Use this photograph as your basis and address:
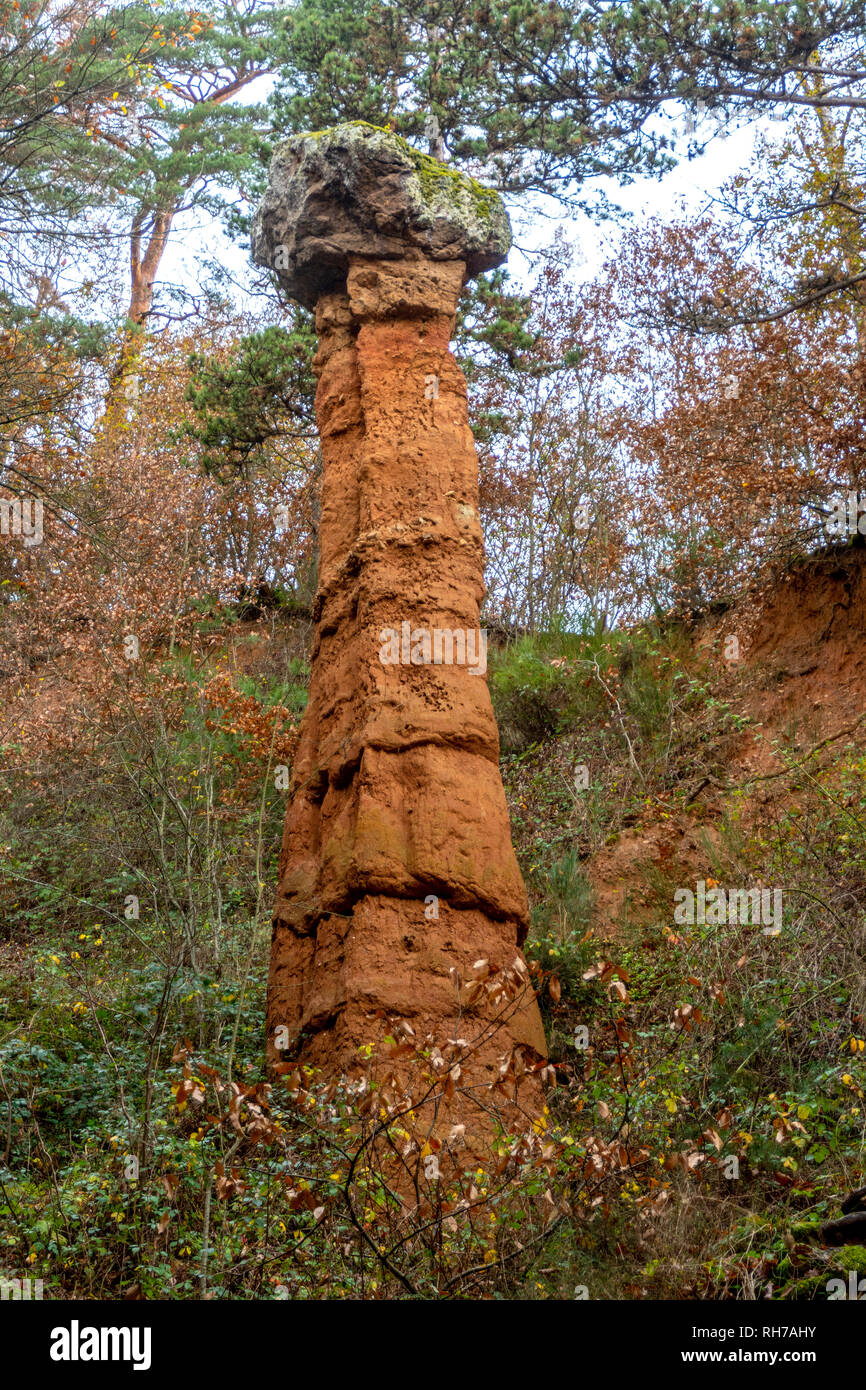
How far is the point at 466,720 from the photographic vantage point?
24.4 ft

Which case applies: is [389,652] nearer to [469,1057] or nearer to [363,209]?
[469,1057]

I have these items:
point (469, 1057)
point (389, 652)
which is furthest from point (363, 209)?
point (469, 1057)

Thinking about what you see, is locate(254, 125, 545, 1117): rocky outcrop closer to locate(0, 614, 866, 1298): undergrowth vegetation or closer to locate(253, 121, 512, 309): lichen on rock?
locate(253, 121, 512, 309): lichen on rock

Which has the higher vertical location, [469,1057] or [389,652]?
[389,652]

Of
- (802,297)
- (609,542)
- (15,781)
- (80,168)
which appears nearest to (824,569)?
(802,297)

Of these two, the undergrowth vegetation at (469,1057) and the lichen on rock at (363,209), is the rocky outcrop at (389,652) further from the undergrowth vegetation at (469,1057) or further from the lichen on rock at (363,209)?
the undergrowth vegetation at (469,1057)

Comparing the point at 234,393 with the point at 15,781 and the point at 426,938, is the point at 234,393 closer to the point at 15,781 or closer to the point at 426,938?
the point at 15,781

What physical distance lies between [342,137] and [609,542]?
8.37 metres

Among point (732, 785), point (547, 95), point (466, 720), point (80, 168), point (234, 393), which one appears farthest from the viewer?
point (80, 168)

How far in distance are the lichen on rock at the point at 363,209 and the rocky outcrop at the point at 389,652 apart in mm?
13

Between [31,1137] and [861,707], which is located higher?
[861,707]

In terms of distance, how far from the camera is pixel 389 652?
7.54 m

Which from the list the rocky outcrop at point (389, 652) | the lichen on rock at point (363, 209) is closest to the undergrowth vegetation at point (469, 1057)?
the rocky outcrop at point (389, 652)

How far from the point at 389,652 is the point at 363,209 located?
2875mm
